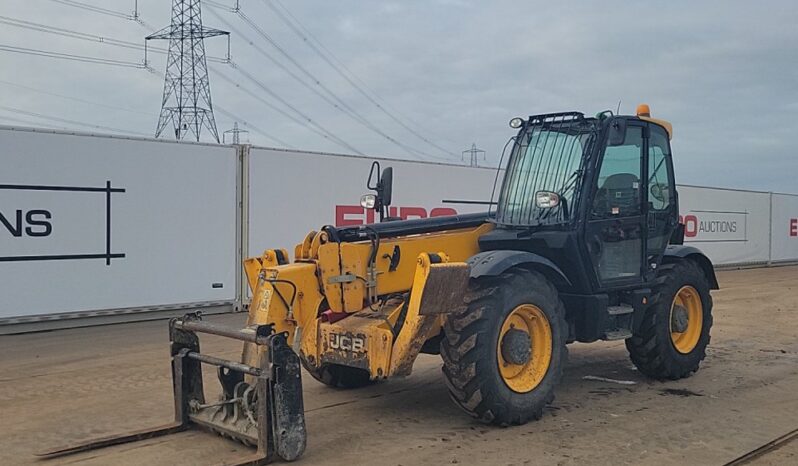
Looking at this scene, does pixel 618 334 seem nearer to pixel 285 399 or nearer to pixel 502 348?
pixel 502 348

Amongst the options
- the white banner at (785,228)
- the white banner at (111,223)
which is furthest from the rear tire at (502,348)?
the white banner at (785,228)

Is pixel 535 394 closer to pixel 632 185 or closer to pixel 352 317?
pixel 352 317

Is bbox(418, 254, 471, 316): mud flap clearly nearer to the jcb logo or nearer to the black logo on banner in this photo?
the jcb logo

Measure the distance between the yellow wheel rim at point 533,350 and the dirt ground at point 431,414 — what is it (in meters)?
0.35

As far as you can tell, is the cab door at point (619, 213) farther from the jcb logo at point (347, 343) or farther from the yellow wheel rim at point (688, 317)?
the jcb logo at point (347, 343)

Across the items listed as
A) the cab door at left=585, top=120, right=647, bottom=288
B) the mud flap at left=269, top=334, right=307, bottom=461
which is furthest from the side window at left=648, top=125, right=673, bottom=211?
the mud flap at left=269, top=334, right=307, bottom=461

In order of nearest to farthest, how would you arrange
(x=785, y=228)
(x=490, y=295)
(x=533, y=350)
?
(x=490, y=295) < (x=533, y=350) < (x=785, y=228)

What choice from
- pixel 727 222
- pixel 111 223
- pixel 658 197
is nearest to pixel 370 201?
pixel 658 197

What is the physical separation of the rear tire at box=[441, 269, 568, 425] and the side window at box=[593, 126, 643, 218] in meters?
1.12

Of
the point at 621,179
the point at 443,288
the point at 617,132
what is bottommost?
the point at 443,288

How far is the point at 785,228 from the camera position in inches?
1061

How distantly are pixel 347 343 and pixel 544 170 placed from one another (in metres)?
2.46

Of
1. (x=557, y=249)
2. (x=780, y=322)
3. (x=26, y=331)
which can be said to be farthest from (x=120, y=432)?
(x=780, y=322)

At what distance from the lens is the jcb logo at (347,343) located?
18.8ft
